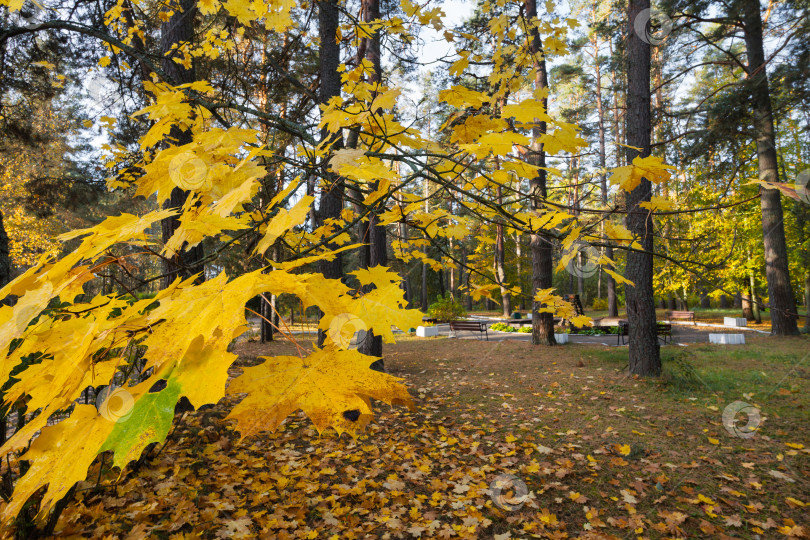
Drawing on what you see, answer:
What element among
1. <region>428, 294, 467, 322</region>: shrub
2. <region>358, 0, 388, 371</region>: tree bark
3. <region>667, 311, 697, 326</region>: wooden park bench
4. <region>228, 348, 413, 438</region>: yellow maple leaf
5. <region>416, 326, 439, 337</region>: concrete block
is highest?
<region>358, 0, 388, 371</region>: tree bark

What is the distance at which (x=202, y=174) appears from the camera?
3.85ft

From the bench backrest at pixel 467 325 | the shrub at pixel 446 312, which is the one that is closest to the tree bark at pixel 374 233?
the bench backrest at pixel 467 325

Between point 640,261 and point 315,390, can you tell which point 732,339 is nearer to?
point 640,261

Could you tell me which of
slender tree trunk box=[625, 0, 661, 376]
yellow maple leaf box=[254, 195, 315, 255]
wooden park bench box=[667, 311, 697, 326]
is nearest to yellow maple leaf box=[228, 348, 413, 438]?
yellow maple leaf box=[254, 195, 315, 255]

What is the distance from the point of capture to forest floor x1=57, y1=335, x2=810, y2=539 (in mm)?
2764

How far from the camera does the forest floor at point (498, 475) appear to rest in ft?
9.07

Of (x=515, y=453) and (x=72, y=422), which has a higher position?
(x=72, y=422)

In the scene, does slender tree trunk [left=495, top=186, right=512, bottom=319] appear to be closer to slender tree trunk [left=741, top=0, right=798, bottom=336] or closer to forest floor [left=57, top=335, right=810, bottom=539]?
forest floor [left=57, top=335, right=810, bottom=539]

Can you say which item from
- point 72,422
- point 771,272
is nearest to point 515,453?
point 72,422

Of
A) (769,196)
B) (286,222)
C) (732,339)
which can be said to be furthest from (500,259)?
(286,222)

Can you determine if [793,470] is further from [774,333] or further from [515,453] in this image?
[774,333]

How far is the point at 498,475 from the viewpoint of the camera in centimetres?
352

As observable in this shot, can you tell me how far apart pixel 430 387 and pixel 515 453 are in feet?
8.78

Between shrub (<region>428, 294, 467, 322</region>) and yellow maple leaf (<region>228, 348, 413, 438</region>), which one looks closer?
yellow maple leaf (<region>228, 348, 413, 438</region>)
